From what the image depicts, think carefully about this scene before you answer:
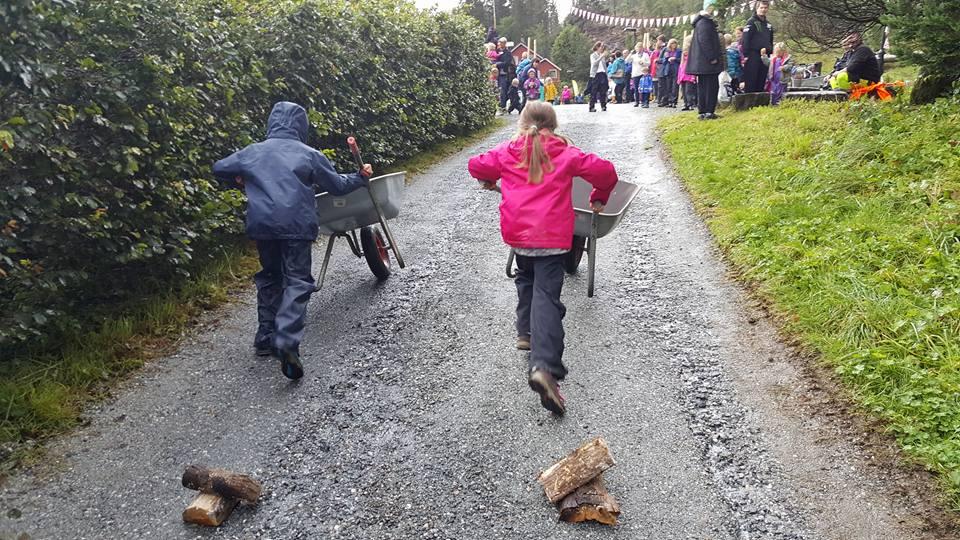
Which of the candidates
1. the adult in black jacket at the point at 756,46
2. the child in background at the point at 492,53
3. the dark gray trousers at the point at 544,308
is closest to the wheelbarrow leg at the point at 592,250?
the dark gray trousers at the point at 544,308

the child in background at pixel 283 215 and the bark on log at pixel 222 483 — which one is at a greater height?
the child in background at pixel 283 215

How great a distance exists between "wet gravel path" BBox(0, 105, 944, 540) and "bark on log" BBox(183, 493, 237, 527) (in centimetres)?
5

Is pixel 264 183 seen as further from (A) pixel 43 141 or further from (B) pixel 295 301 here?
(A) pixel 43 141

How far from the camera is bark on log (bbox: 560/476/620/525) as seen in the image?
2.69 metres

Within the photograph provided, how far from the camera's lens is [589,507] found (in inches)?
106

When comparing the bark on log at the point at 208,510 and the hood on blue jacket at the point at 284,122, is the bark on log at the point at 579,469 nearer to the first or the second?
the bark on log at the point at 208,510

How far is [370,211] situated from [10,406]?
2.73m

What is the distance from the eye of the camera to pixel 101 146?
4.09m

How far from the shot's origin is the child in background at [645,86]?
1902cm

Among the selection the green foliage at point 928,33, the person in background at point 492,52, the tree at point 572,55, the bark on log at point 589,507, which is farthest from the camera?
the tree at point 572,55

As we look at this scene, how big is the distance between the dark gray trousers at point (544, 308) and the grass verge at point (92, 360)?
274cm

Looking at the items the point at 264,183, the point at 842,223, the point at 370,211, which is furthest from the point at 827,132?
the point at 264,183

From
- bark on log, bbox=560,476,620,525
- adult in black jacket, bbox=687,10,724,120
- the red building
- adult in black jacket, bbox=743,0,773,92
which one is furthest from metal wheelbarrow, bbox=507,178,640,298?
the red building

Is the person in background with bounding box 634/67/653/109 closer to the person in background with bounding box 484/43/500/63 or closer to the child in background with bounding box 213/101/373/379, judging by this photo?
the person in background with bounding box 484/43/500/63
